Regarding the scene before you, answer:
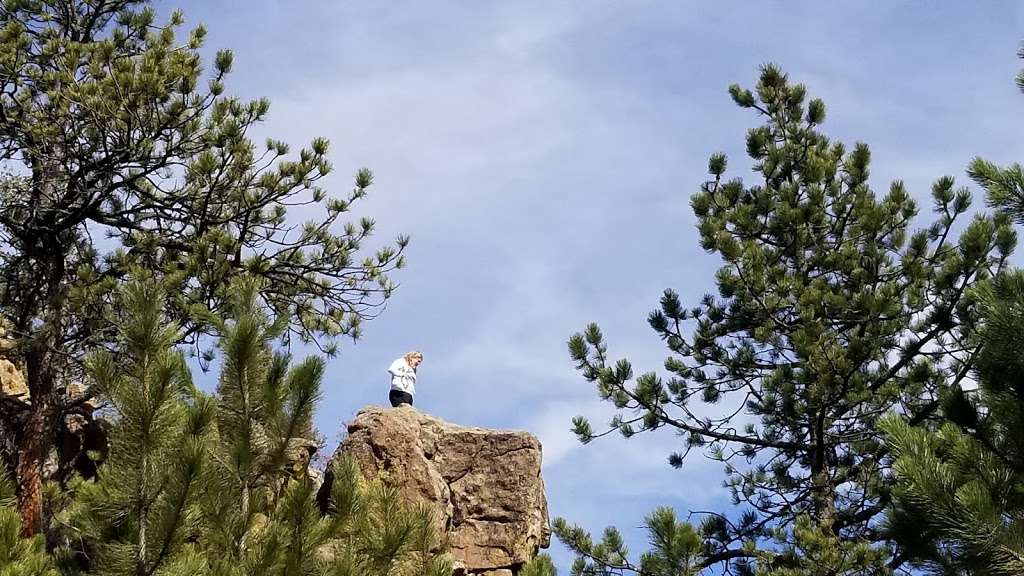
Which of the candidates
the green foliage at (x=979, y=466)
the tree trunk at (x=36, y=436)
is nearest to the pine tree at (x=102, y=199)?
the tree trunk at (x=36, y=436)

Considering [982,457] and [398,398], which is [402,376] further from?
[982,457]

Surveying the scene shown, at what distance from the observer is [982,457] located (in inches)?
259

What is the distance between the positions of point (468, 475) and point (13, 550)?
8.06 m

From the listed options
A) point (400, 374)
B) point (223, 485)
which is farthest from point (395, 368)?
point (223, 485)

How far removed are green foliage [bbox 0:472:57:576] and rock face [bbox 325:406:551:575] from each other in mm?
6355

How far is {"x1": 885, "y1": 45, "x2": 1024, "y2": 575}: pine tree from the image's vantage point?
6141 millimetres

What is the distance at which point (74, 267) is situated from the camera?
44.5 feet

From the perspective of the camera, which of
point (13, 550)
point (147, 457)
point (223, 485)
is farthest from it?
point (223, 485)

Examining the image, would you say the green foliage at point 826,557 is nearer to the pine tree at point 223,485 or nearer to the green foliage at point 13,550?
the pine tree at point 223,485

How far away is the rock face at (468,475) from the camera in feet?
44.7

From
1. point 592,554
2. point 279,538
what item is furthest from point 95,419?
point 279,538

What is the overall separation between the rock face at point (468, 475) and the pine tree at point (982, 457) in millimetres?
7375

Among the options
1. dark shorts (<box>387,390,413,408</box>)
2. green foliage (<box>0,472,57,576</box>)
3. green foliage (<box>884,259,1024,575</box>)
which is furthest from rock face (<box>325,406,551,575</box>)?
green foliage (<box>884,259,1024,575</box>)

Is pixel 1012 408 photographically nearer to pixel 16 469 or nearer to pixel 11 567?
pixel 11 567
